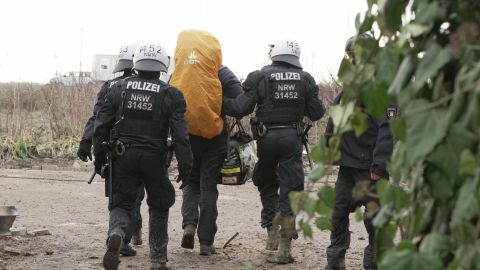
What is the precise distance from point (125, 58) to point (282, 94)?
140 cm

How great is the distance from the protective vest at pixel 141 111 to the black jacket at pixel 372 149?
4.18 feet

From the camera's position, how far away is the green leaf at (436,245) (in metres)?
1.56

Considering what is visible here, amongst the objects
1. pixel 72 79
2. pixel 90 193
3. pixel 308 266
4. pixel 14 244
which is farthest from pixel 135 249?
pixel 72 79

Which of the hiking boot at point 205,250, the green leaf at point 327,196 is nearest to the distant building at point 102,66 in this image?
the hiking boot at point 205,250

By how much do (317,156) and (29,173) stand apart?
12.7 metres

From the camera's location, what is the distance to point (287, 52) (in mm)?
7184

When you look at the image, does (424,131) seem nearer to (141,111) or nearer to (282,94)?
(141,111)

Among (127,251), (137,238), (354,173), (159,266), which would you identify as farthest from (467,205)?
(137,238)

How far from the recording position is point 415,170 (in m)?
1.65

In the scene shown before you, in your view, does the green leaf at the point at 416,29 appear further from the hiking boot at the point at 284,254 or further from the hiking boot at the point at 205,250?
the hiking boot at the point at 205,250

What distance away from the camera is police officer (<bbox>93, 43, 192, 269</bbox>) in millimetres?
6227

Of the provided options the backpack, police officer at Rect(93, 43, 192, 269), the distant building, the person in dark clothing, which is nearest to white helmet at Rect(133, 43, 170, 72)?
police officer at Rect(93, 43, 192, 269)

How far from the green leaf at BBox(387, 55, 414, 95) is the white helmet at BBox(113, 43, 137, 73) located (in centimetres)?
574

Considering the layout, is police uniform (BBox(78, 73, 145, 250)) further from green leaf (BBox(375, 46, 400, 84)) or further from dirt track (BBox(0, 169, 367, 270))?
green leaf (BBox(375, 46, 400, 84))
